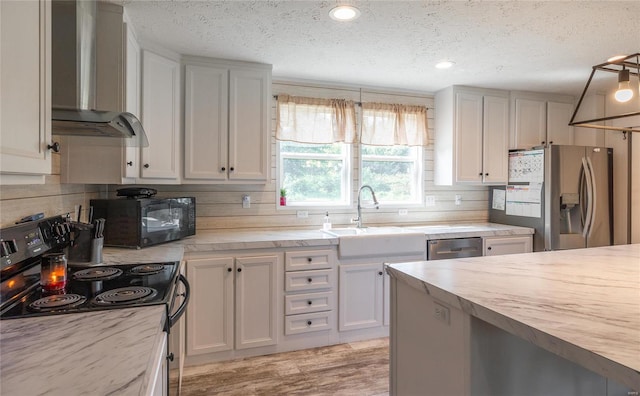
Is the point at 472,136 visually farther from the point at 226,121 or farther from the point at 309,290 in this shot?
the point at 226,121

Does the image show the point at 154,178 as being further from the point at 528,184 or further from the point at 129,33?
the point at 528,184

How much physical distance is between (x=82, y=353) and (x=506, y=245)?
3436 millimetres

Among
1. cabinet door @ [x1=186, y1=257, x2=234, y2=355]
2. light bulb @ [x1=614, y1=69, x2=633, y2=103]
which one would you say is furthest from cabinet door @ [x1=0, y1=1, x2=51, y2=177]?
light bulb @ [x1=614, y1=69, x2=633, y2=103]

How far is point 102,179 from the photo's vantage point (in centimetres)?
212

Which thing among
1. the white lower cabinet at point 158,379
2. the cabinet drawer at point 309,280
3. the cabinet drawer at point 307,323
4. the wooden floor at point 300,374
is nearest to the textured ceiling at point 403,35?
the cabinet drawer at point 309,280

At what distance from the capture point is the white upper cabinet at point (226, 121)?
273 centimetres

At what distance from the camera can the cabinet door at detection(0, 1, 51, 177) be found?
35.6 inches

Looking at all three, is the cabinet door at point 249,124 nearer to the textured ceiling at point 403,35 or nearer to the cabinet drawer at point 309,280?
the textured ceiling at point 403,35

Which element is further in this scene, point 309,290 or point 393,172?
point 393,172

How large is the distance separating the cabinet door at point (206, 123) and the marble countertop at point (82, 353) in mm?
1731

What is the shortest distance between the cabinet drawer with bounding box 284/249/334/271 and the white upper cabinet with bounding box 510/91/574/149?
95.8 inches

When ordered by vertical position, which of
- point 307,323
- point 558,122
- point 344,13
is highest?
point 344,13

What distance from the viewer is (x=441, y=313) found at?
4.49 feet

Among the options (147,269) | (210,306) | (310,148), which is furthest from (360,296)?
(147,269)
